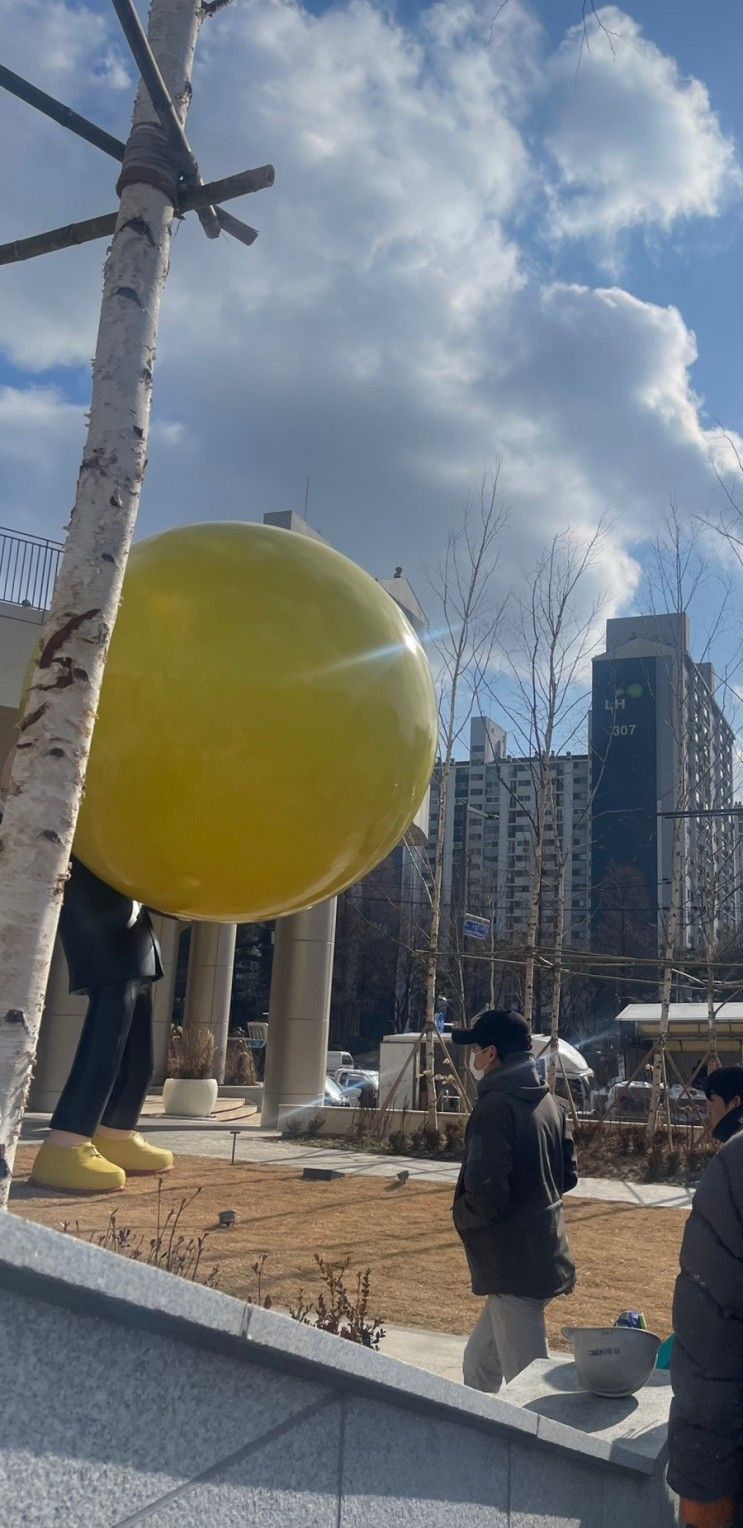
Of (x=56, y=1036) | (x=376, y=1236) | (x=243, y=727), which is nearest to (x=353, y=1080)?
(x=56, y=1036)

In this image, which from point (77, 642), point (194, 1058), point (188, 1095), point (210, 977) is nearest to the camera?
point (77, 642)

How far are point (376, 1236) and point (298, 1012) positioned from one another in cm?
892

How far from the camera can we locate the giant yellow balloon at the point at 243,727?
3.73 m

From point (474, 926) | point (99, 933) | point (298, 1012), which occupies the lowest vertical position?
point (298, 1012)

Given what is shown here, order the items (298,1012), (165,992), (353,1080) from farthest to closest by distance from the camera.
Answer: (353,1080)
(165,992)
(298,1012)

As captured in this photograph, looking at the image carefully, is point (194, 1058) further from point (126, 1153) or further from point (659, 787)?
point (659, 787)

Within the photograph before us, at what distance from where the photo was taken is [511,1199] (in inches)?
181

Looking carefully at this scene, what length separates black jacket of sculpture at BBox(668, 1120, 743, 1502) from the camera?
2.56 m

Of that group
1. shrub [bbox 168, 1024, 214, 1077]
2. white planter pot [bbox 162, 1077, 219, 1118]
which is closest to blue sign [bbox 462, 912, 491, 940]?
shrub [bbox 168, 1024, 214, 1077]

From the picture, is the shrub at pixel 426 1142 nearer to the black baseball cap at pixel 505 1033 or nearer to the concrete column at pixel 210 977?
the black baseball cap at pixel 505 1033

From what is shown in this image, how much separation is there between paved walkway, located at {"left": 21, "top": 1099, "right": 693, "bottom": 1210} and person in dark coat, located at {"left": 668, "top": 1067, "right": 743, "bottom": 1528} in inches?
373

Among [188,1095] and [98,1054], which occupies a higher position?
[98,1054]

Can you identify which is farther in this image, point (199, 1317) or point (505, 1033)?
point (505, 1033)

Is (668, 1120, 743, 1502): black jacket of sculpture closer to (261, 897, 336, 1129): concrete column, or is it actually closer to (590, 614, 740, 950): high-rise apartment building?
(590, 614, 740, 950): high-rise apartment building
